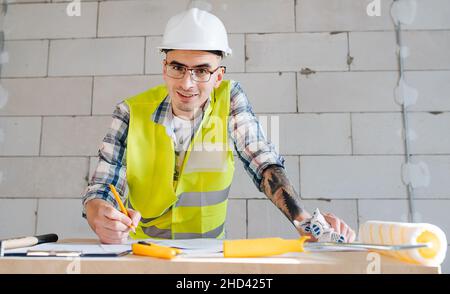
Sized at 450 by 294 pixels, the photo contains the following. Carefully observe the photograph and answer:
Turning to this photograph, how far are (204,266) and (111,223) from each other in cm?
45

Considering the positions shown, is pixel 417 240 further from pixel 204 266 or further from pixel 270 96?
Result: pixel 270 96

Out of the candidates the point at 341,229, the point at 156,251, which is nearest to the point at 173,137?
the point at 341,229

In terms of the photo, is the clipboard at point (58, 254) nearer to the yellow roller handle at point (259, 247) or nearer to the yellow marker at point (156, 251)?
the yellow marker at point (156, 251)

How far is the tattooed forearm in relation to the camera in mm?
1141

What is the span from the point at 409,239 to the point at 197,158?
0.92m

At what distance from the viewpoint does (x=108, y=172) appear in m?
1.28

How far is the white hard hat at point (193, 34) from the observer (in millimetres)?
1310

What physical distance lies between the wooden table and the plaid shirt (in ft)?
1.82

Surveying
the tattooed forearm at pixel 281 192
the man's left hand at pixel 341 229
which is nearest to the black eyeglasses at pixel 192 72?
the tattooed forearm at pixel 281 192

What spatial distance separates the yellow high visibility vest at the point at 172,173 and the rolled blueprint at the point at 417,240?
0.81 m

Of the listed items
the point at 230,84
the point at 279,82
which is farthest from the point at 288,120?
the point at 230,84

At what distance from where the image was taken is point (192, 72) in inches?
52.4

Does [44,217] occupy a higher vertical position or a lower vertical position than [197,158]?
lower
